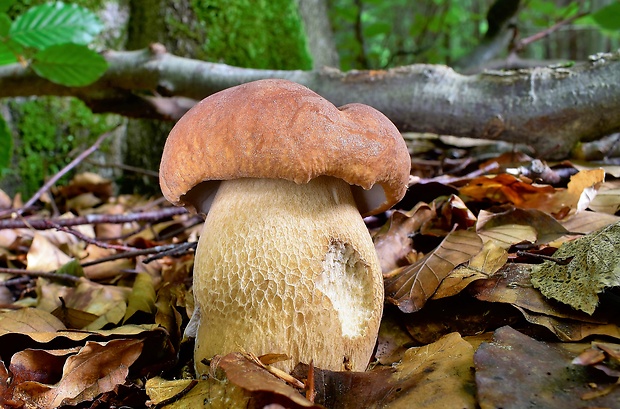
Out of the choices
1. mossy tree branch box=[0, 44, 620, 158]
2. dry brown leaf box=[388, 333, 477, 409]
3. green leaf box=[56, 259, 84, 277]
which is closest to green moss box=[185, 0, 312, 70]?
mossy tree branch box=[0, 44, 620, 158]

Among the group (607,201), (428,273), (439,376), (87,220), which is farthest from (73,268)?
(607,201)

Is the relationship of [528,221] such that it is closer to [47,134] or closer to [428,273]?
[428,273]

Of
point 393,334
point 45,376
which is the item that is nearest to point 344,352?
point 393,334

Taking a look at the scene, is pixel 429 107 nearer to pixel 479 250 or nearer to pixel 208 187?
pixel 479 250

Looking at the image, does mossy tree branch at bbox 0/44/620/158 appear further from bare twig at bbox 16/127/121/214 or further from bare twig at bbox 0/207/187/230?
bare twig at bbox 0/207/187/230

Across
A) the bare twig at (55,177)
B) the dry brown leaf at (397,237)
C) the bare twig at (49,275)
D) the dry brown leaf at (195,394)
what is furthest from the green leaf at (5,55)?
the dry brown leaf at (397,237)
